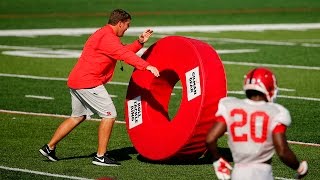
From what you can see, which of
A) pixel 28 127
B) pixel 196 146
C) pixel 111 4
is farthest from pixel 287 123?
pixel 111 4

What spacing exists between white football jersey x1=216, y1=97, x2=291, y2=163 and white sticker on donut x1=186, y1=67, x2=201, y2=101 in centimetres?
410

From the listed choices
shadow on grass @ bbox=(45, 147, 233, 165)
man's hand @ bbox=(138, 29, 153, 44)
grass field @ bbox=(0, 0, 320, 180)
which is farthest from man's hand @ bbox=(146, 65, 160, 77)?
shadow on grass @ bbox=(45, 147, 233, 165)

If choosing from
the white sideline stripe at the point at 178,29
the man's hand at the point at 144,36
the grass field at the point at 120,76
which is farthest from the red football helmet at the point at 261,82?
the white sideline stripe at the point at 178,29

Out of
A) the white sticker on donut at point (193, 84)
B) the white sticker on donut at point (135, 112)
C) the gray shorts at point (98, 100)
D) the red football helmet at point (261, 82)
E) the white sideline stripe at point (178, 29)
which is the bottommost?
the white sideline stripe at point (178, 29)

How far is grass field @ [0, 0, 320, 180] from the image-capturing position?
12.8 meters

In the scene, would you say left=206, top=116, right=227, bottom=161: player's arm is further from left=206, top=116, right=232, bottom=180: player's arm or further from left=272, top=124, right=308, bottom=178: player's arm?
left=272, top=124, right=308, bottom=178: player's arm

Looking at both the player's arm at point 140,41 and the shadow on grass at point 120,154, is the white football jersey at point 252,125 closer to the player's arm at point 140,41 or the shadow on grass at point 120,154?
the player's arm at point 140,41

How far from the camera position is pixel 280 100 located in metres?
18.6

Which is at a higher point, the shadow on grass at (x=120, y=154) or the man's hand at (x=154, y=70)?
the man's hand at (x=154, y=70)

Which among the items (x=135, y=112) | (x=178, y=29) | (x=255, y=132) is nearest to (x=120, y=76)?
(x=135, y=112)

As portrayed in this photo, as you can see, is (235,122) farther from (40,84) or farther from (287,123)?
(40,84)

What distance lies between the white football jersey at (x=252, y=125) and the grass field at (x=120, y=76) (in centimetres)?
391

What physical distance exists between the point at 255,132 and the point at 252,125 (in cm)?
6

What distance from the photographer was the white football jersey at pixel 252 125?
810 cm
